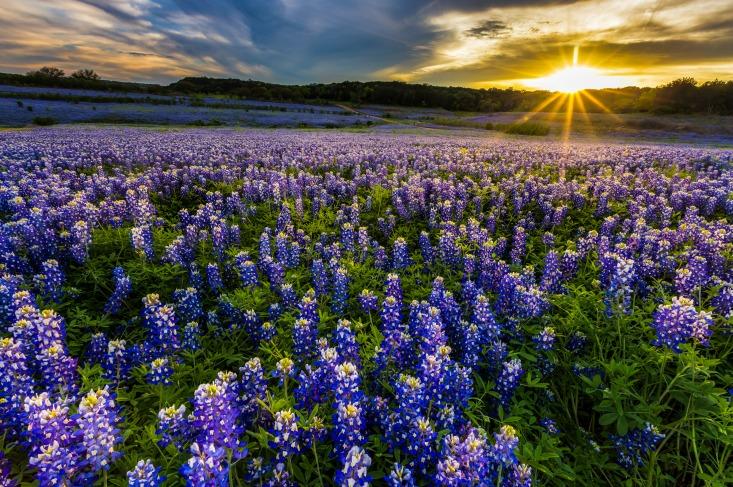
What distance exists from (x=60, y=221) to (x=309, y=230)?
387 cm

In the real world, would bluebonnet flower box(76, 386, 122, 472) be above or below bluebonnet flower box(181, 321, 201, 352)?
above

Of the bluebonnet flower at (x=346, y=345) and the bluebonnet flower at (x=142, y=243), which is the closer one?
the bluebonnet flower at (x=346, y=345)

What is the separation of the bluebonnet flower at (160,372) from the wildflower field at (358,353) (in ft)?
0.09

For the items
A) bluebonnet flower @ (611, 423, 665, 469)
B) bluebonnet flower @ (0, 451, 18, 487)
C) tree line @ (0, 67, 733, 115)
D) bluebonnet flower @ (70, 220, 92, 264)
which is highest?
tree line @ (0, 67, 733, 115)

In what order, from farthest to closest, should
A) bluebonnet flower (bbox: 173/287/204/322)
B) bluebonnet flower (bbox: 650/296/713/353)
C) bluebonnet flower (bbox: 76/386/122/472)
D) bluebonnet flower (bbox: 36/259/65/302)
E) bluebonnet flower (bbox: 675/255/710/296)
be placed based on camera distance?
bluebonnet flower (bbox: 36/259/65/302)
bluebonnet flower (bbox: 173/287/204/322)
bluebonnet flower (bbox: 675/255/710/296)
bluebonnet flower (bbox: 650/296/713/353)
bluebonnet flower (bbox: 76/386/122/472)

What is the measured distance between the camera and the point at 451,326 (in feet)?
13.0

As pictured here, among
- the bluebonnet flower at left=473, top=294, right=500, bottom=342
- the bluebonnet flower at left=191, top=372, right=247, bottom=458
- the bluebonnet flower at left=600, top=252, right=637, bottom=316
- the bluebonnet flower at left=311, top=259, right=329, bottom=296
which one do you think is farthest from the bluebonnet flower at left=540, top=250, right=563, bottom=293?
the bluebonnet flower at left=191, top=372, right=247, bottom=458

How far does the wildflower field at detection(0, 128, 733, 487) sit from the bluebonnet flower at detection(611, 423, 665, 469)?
0.06 ft

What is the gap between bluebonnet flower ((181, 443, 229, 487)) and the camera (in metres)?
1.99

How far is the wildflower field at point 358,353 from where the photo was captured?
8.07 ft

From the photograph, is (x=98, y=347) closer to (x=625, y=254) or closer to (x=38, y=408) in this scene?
(x=38, y=408)

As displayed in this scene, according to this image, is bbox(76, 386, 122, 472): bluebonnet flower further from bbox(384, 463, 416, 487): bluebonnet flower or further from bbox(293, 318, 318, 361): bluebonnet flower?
bbox(384, 463, 416, 487): bluebonnet flower

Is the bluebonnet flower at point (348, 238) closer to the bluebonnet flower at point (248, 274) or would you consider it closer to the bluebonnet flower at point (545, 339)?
the bluebonnet flower at point (248, 274)

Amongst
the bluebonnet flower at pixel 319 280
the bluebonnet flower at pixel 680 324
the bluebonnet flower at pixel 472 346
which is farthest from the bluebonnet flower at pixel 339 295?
the bluebonnet flower at pixel 680 324
